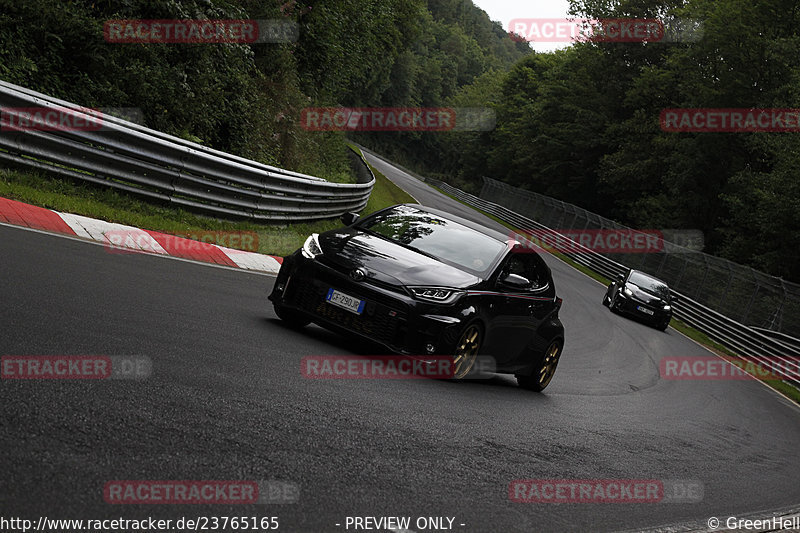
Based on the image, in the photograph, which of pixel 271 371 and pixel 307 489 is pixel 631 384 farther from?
pixel 307 489

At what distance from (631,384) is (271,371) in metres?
8.37

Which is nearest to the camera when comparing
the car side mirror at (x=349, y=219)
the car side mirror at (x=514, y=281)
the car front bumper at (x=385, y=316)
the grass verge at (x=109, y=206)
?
the car front bumper at (x=385, y=316)

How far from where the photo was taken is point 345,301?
25.9 ft

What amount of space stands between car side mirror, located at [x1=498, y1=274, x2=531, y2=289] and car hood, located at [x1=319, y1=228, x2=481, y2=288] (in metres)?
0.34

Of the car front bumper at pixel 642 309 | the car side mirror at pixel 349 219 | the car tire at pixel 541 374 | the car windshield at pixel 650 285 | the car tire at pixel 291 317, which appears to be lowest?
the car front bumper at pixel 642 309

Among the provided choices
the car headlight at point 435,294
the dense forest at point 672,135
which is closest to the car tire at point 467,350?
the car headlight at point 435,294

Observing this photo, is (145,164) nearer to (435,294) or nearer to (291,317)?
(291,317)

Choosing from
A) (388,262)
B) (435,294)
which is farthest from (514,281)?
(388,262)

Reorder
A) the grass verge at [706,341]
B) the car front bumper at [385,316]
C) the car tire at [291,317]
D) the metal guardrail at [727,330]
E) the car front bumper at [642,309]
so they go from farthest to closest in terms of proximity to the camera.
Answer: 1. the car front bumper at [642,309]
2. the metal guardrail at [727,330]
3. the grass verge at [706,341]
4. the car tire at [291,317]
5. the car front bumper at [385,316]

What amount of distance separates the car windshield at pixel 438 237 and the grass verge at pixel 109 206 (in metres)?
3.92

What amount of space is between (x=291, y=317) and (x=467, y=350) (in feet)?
5.77

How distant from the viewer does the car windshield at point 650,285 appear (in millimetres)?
26763

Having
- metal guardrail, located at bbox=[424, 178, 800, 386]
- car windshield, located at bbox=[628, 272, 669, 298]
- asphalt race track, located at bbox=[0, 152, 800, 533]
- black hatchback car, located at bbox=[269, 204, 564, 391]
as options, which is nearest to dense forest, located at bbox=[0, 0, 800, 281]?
asphalt race track, located at bbox=[0, 152, 800, 533]

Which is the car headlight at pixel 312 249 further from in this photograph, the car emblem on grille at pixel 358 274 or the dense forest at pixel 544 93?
the dense forest at pixel 544 93
